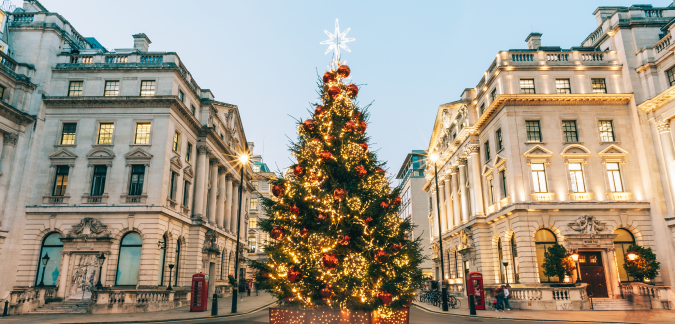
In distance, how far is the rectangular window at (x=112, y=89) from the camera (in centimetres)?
3091

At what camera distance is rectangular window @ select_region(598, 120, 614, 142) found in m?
31.2

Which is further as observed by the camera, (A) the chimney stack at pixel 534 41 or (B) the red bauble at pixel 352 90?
(A) the chimney stack at pixel 534 41

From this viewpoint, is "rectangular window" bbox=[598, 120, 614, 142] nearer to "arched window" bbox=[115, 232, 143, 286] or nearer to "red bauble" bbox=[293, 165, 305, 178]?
"red bauble" bbox=[293, 165, 305, 178]

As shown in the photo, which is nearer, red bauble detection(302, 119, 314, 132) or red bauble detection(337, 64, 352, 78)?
red bauble detection(302, 119, 314, 132)

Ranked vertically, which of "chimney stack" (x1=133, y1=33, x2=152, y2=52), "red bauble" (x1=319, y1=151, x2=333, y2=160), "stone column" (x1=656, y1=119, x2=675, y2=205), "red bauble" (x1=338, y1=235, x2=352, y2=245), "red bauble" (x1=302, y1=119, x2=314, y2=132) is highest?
"chimney stack" (x1=133, y1=33, x2=152, y2=52)

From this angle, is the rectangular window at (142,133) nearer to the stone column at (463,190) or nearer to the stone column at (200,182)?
the stone column at (200,182)

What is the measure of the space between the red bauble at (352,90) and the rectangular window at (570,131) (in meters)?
24.0

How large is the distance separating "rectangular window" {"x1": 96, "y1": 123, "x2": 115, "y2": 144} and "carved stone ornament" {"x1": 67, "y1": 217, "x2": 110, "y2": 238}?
570 centimetres

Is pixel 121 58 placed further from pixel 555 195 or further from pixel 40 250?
pixel 555 195

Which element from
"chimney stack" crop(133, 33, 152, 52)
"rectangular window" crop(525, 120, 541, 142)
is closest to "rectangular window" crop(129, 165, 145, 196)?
"chimney stack" crop(133, 33, 152, 52)

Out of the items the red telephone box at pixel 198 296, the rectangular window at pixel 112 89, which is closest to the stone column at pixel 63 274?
the red telephone box at pixel 198 296

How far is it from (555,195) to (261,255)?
51.7 metres

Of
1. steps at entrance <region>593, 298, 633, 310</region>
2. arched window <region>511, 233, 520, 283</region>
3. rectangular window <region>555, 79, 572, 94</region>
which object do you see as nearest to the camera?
steps at entrance <region>593, 298, 633, 310</region>

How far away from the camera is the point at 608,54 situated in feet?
107
